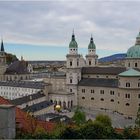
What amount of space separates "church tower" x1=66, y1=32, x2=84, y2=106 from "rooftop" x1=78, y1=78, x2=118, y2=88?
40.1 inches

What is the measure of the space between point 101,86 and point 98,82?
1176mm

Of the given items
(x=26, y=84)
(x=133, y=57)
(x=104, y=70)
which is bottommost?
(x=26, y=84)

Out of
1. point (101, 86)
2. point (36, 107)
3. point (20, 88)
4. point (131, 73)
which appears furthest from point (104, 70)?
point (36, 107)

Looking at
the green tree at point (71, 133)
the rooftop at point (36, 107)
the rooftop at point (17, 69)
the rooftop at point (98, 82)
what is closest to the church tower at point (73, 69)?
the rooftop at point (98, 82)

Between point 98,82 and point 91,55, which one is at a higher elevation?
point 91,55

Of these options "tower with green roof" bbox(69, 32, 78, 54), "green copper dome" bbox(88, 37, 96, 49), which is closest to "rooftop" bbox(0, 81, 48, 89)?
"tower with green roof" bbox(69, 32, 78, 54)

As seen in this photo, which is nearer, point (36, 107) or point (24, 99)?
point (36, 107)

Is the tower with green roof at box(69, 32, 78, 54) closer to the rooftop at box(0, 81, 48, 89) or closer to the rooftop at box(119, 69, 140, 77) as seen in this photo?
the rooftop at box(0, 81, 48, 89)

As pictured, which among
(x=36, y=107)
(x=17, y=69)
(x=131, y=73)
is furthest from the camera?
(x=17, y=69)

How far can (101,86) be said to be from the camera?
2016 inches

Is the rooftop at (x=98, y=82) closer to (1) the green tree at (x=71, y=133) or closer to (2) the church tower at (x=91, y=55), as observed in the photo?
(2) the church tower at (x=91, y=55)

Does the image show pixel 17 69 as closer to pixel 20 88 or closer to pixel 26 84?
pixel 20 88

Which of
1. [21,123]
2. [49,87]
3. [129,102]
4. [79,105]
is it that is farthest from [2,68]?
[21,123]

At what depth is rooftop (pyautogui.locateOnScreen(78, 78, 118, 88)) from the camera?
51062 mm
